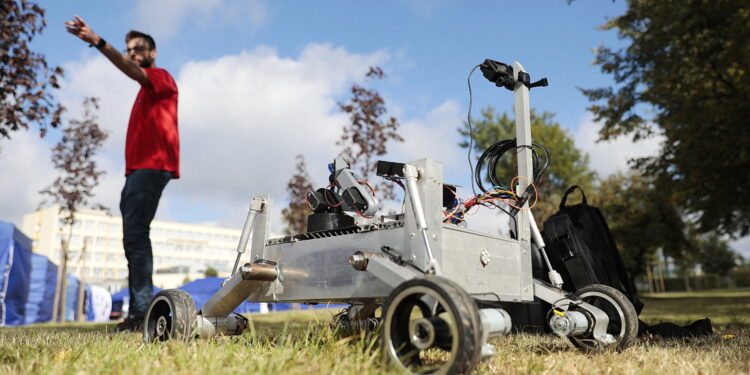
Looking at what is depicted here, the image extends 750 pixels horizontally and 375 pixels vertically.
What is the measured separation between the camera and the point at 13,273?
372 inches

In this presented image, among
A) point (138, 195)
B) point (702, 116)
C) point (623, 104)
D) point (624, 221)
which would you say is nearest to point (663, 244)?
point (624, 221)

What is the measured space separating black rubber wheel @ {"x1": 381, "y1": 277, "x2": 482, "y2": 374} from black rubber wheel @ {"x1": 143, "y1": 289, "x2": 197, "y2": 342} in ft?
3.50

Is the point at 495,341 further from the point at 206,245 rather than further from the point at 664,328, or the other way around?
the point at 206,245

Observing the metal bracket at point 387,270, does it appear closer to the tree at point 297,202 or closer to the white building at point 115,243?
the tree at point 297,202

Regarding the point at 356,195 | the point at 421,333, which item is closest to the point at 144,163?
the point at 356,195

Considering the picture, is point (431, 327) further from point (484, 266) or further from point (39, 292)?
point (39, 292)

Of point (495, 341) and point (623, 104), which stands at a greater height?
point (623, 104)

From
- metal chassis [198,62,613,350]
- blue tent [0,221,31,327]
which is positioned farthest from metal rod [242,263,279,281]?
blue tent [0,221,31,327]

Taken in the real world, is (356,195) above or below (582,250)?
above

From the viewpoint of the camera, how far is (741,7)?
807cm

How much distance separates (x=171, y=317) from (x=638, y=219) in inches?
1145

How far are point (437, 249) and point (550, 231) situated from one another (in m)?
1.77

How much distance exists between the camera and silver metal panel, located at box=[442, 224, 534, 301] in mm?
2020

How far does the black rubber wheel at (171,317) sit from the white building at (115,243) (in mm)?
65557
